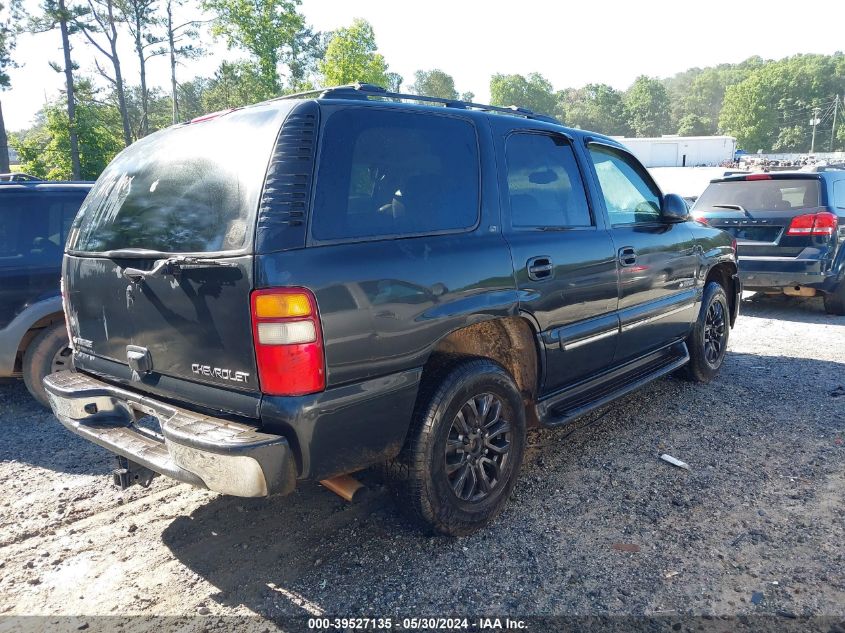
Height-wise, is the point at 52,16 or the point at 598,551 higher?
the point at 52,16

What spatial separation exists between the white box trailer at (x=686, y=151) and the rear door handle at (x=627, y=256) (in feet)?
186

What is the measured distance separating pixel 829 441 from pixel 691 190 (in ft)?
66.7

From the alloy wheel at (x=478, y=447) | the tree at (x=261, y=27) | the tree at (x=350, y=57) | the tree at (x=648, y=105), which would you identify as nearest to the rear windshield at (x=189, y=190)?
the alloy wheel at (x=478, y=447)

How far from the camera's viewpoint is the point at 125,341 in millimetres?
2740

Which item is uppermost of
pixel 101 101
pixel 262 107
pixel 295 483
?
pixel 101 101

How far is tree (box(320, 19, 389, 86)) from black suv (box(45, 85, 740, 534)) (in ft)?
99.9

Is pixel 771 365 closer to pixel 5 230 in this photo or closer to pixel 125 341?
pixel 125 341

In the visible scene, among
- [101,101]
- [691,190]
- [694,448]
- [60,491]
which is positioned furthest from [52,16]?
[694,448]

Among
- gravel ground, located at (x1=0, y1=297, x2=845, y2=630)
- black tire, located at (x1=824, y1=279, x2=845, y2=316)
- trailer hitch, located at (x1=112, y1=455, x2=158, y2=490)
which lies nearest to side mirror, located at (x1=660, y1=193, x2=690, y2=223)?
gravel ground, located at (x1=0, y1=297, x2=845, y2=630)

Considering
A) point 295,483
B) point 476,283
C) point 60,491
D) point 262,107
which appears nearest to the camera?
point 295,483

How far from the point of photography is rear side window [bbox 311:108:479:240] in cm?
243

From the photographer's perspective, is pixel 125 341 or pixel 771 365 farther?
pixel 771 365

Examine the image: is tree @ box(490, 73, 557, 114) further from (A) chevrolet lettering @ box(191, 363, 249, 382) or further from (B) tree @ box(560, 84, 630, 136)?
(A) chevrolet lettering @ box(191, 363, 249, 382)

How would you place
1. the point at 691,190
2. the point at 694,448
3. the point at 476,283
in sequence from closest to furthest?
the point at 476,283
the point at 694,448
the point at 691,190
